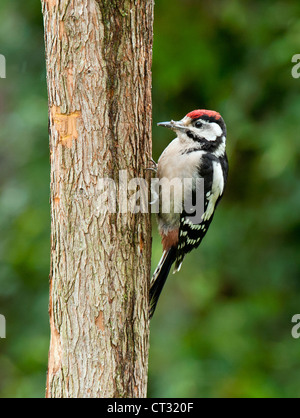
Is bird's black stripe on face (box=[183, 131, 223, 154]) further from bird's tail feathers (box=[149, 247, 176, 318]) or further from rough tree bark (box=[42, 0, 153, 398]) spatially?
rough tree bark (box=[42, 0, 153, 398])

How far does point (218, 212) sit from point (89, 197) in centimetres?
342

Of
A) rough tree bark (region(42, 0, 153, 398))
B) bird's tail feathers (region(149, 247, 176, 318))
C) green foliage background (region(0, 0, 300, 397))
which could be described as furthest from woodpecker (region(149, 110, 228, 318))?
green foliage background (region(0, 0, 300, 397))

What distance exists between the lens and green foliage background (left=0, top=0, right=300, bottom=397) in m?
5.69

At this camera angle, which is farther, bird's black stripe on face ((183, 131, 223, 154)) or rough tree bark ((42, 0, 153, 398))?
bird's black stripe on face ((183, 131, 223, 154))

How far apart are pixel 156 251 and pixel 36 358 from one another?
1950 mm

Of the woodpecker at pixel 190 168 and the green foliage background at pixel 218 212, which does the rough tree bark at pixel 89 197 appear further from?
the green foliage background at pixel 218 212

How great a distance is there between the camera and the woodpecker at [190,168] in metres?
4.00

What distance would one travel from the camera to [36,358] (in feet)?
20.6

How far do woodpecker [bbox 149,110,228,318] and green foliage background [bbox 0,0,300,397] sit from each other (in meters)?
1.43

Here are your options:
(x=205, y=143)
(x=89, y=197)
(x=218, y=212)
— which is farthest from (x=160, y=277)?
(x=218, y=212)

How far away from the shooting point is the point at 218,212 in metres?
6.27

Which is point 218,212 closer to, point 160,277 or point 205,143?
point 205,143

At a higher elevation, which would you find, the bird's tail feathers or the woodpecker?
the woodpecker
